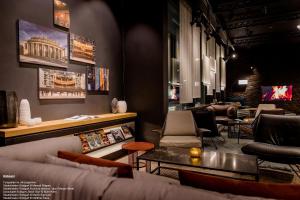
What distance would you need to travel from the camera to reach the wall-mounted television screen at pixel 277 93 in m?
11.6

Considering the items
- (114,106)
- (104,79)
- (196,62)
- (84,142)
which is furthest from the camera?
(196,62)

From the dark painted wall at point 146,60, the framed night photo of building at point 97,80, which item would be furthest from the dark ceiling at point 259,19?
the framed night photo of building at point 97,80

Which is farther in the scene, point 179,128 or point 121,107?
point 121,107

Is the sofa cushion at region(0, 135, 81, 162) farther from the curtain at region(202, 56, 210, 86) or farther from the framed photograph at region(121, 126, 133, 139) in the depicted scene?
the curtain at region(202, 56, 210, 86)

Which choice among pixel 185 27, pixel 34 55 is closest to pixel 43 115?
Result: pixel 34 55

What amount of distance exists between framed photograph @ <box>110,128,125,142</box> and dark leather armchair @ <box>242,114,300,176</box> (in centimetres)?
220

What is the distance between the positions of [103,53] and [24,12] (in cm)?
168

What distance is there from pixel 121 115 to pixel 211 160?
2.10m

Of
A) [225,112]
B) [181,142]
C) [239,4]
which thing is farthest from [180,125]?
[239,4]

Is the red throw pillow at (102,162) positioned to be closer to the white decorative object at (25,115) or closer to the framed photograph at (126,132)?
the white decorative object at (25,115)

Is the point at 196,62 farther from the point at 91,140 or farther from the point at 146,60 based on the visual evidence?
the point at 91,140

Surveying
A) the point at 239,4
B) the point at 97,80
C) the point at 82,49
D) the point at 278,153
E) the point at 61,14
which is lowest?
the point at 278,153

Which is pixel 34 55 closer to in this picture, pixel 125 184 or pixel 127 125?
pixel 127 125

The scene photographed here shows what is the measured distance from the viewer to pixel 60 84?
3369 mm
